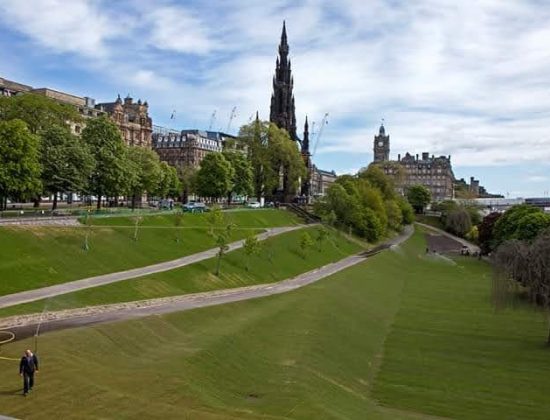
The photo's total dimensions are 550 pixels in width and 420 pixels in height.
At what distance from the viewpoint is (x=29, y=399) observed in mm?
24672

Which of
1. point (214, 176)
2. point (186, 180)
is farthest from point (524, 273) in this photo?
point (186, 180)

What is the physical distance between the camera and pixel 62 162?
257 ft

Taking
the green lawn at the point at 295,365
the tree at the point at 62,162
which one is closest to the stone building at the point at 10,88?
the tree at the point at 62,162

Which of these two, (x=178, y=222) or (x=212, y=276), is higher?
(x=178, y=222)

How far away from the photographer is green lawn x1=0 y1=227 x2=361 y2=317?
149 ft

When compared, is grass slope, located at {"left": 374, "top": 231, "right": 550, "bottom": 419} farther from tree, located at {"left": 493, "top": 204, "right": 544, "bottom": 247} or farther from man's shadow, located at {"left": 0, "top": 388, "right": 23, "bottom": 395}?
tree, located at {"left": 493, "top": 204, "right": 544, "bottom": 247}

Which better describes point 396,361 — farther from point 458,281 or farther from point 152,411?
point 458,281

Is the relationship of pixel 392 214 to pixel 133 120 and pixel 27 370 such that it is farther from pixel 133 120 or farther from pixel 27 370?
pixel 27 370

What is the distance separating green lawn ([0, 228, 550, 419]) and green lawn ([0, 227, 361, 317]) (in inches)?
257

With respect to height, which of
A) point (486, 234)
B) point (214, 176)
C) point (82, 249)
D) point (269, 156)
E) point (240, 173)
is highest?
point (269, 156)

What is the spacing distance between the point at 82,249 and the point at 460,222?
14516 centimetres

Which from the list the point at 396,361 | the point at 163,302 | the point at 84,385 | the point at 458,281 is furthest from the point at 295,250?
the point at 84,385

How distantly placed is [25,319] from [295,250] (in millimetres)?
59056

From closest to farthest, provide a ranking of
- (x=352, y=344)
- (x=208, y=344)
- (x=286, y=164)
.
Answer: (x=208, y=344) → (x=352, y=344) → (x=286, y=164)
